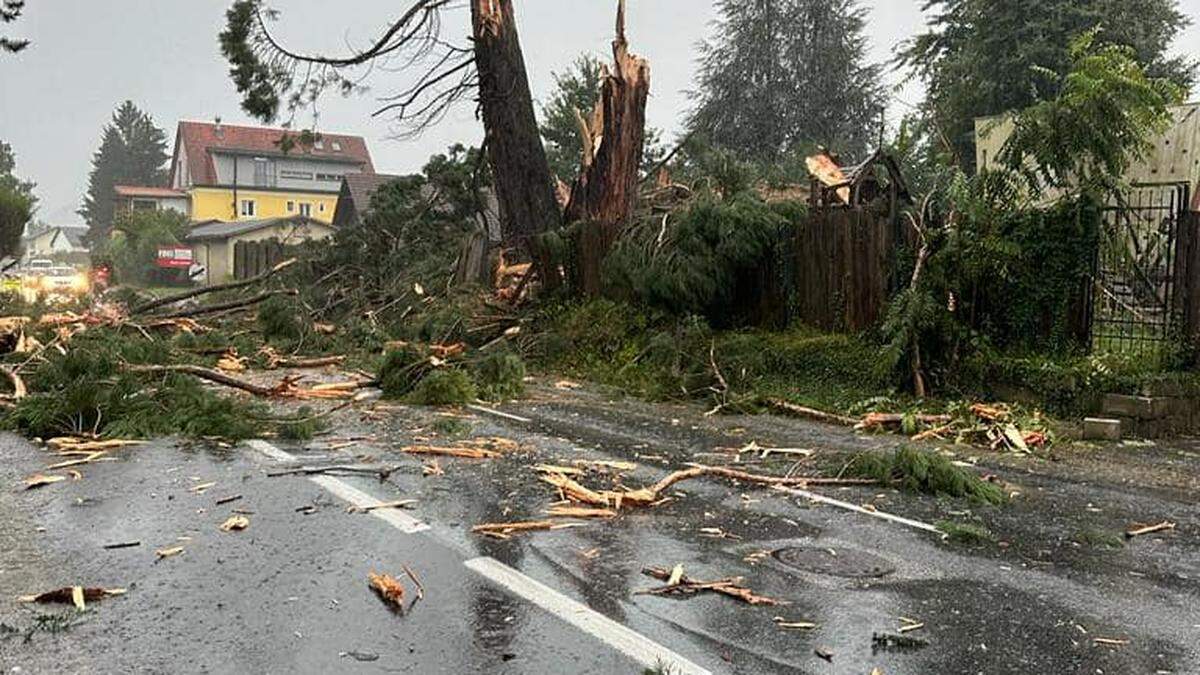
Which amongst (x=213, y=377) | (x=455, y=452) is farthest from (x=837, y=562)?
(x=213, y=377)

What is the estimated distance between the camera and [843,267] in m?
12.8

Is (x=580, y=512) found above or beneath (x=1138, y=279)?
beneath

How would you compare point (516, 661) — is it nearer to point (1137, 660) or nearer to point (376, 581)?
point (376, 581)

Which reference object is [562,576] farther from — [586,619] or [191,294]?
[191,294]

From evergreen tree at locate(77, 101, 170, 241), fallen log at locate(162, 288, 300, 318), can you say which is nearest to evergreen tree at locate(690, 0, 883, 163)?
fallen log at locate(162, 288, 300, 318)

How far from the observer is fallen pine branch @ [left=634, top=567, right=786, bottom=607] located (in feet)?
15.8

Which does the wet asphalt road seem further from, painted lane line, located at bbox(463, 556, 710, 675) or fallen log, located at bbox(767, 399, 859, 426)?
fallen log, located at bbox(767, 399, 859, 426)

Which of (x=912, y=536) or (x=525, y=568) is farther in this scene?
(x=912, y=536)

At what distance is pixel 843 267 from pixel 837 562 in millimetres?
7808

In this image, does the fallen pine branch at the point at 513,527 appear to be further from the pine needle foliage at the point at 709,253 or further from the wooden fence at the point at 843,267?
the pine needle foliage at the point at 709,253

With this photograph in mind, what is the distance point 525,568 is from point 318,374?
10.3 m

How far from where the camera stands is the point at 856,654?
13.6 ft

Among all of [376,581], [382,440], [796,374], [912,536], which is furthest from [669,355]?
[376,581]

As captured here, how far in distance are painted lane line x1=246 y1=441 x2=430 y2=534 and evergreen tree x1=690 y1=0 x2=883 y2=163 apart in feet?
134
